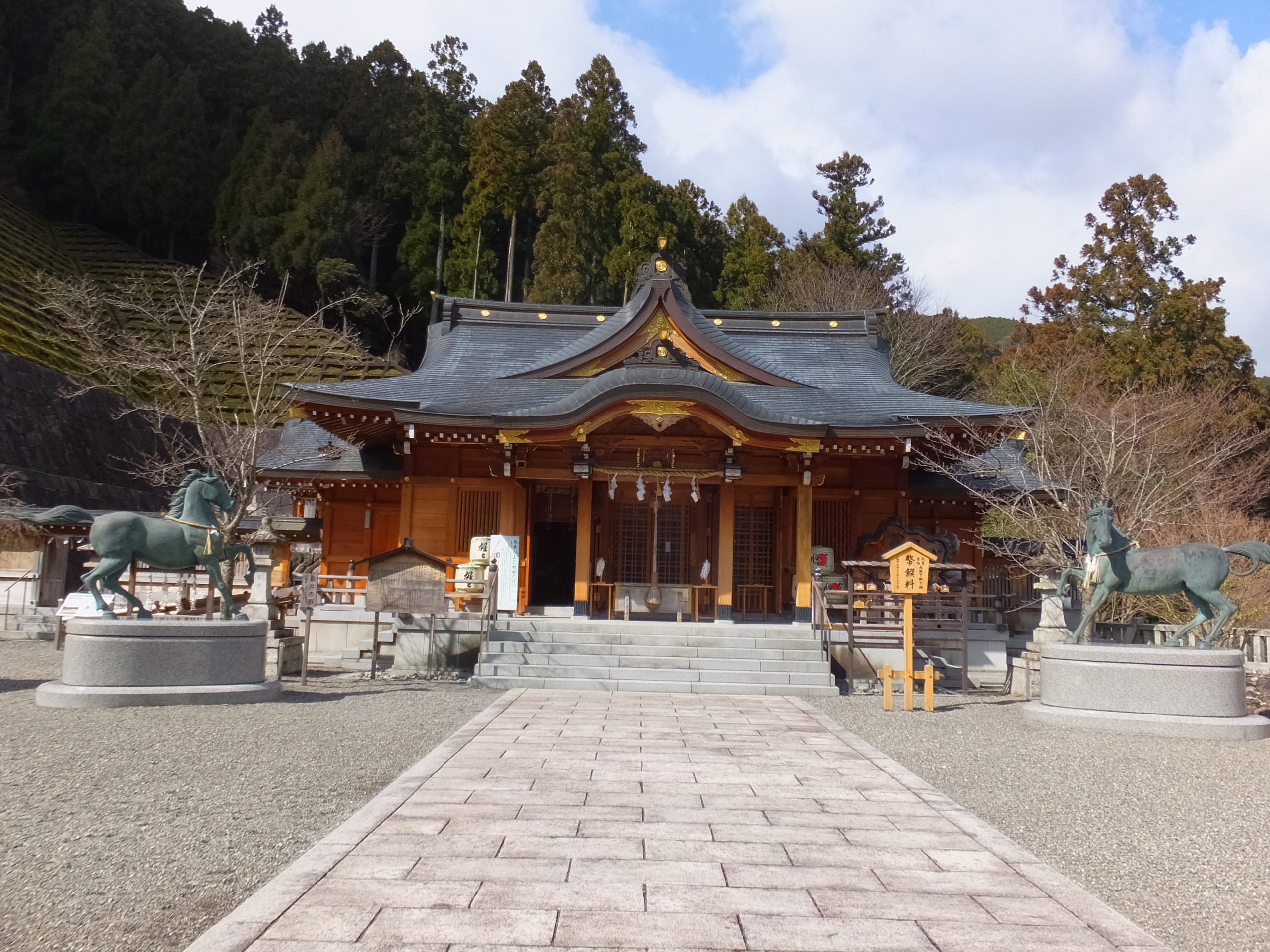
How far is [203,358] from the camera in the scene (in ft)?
50.3

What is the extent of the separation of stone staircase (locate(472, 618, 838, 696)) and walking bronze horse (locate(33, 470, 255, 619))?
3.76m

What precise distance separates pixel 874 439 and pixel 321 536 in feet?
35.6

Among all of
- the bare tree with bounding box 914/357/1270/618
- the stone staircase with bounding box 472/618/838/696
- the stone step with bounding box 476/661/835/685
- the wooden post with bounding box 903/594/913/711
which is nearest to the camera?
the wooden post with bounding box 903/594/913/711

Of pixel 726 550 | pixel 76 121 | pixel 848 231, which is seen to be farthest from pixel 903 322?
pixel 76 121

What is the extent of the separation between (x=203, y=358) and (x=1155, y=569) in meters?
14.4

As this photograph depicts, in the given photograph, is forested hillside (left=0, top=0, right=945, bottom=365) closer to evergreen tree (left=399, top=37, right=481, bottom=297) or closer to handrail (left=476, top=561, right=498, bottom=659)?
evergreen tree (left=399, top=37, right=481, bottom=297)

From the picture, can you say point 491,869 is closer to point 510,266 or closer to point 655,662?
point 655,662

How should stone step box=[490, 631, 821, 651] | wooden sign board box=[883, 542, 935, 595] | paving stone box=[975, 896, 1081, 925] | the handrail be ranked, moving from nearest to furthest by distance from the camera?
1. paving stone box=[975, 896, 1081, 925]
2. wooden sign board box=[883, 542, 935, 595]
3. the handrail
4. stone step box=[490, 631, 821, 651]

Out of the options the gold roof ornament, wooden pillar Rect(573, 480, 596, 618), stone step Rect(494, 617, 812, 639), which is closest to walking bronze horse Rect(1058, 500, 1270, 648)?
stone step Rect(494, 617, 812, 639)

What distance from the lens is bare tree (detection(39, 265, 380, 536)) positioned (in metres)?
16.7

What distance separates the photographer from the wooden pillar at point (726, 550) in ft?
46.2

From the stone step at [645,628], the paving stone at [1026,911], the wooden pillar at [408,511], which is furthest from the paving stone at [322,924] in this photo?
the wooden pillar at [408,511]

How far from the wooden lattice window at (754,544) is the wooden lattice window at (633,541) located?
1.69 meters

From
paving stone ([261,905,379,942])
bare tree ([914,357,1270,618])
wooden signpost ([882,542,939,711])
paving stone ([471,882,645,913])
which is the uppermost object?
bare tree ([914,357,1270,618])
